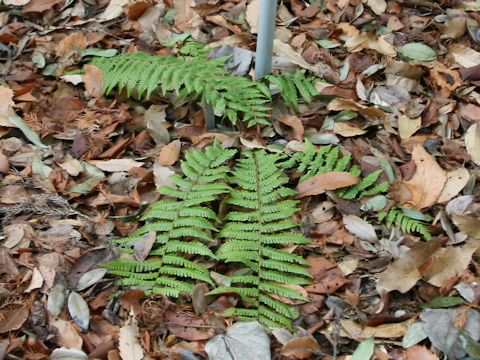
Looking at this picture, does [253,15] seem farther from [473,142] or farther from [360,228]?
[360,228]

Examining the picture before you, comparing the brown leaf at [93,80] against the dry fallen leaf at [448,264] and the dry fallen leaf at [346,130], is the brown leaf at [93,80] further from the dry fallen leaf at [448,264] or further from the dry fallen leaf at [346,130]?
the dry fallen leaf at [448,264]

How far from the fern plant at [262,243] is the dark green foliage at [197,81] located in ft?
1.33

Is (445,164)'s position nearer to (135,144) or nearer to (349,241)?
(349,241)

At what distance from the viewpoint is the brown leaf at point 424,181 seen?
2811 mm

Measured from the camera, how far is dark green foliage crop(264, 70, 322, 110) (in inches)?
126

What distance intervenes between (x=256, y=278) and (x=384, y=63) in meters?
1.93

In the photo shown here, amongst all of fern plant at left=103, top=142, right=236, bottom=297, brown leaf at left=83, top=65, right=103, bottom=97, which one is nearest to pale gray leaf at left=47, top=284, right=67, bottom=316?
fern plant at left=103, top=142, right=236, bottom=297

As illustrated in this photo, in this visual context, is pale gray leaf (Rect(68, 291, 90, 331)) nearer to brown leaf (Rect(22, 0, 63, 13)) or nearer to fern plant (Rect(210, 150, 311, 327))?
fern plant (Rect(210, 150, 311, 327))

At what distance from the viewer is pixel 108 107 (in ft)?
11.3

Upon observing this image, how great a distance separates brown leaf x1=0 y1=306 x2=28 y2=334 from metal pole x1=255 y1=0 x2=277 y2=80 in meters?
1.98

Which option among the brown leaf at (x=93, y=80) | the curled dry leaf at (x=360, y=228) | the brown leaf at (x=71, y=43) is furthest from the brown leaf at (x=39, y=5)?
the curled dry leaf at (x=360, y=228)

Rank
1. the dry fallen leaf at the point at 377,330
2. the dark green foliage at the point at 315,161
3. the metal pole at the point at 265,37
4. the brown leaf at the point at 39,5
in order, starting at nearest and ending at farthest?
the dry fallen leaf at the point at 377,330, the dark green foliage at the point at 315,161, the metal pole at the point at 265,37, the brown leaf at the point at 39,5

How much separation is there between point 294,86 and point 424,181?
3.39 feet

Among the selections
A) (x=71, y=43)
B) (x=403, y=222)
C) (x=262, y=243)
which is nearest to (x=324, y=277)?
(x=262, y=243)
